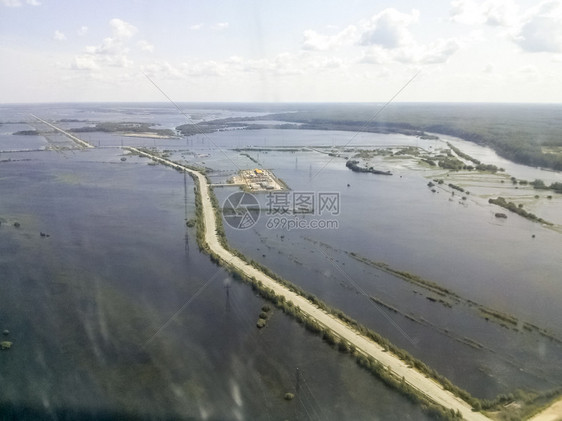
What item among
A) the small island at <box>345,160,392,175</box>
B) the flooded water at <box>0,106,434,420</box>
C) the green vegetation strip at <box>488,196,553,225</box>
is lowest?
the flooded water at <box>0,106,434,420</box>

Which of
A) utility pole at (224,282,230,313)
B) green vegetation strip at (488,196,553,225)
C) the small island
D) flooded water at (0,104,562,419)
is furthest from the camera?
the small island

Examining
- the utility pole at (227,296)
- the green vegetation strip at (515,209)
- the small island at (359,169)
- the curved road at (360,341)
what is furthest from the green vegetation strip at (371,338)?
the small island at (359,169)

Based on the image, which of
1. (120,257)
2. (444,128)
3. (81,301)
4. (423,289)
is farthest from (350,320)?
(444,128)

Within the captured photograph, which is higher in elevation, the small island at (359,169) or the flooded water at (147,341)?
the small island at (359,169)

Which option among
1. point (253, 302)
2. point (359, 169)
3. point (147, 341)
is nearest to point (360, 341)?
point (253, 302)

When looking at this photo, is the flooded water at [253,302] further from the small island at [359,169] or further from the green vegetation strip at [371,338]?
the small island at [359,169]

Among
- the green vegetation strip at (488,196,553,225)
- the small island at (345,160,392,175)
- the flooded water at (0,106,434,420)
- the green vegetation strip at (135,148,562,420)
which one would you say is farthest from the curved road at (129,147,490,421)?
the small island at (345,160,392,175)

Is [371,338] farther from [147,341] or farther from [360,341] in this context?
[147,341]

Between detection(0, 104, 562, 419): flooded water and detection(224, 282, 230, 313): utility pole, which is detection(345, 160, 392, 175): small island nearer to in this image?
detection(0, 104, 562, 419): flooded water
